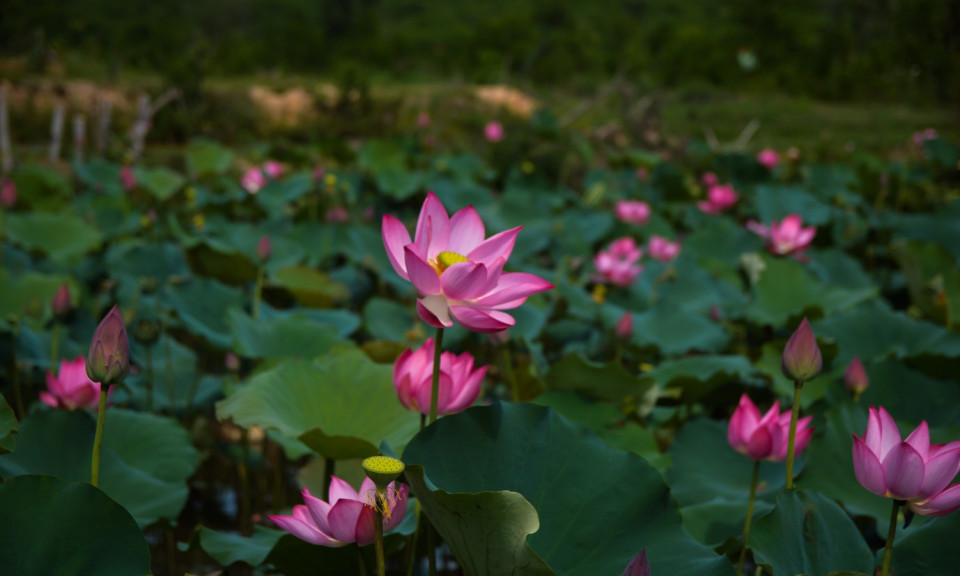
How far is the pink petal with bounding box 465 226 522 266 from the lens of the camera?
2.29ft

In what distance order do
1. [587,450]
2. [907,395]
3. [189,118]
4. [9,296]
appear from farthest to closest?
[189,118]
[9,296]
[907,395]
[587,450]

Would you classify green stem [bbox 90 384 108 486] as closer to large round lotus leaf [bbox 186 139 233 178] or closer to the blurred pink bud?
the blurred pink bud

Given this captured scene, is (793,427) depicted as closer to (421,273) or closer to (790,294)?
(421,273)

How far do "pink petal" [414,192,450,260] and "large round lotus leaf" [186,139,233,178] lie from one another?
11.2ft

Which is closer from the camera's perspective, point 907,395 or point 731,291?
point 907,395

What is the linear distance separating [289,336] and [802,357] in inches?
36.9

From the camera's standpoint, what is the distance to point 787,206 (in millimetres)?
2904

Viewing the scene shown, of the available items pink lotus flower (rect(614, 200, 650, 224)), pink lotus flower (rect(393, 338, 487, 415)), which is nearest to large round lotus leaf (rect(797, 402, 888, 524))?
pink lotus flower (rect(393, 338, 487, 415))

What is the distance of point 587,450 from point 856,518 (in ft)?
1.88


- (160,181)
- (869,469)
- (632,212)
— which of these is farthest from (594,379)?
(160,181)

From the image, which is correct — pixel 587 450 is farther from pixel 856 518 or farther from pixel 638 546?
pixel 856 518

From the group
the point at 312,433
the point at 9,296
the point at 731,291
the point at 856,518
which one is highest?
the point at 312,433

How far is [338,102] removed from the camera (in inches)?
287

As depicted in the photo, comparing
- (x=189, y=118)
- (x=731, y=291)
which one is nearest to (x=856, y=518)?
(x=731, y=291)
